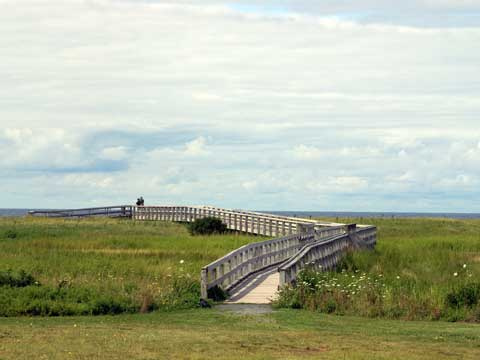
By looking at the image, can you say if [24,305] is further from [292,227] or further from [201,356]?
[292,227]

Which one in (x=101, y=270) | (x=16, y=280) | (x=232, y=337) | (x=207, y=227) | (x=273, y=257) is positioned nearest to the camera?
(x=232, y=337)

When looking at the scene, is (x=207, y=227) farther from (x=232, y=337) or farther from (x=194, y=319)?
(x=232, y=337)

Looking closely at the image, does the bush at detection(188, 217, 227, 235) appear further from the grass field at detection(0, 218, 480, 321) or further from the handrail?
the handrail

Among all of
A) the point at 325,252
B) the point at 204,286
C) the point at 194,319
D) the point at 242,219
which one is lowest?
the point at 194,319

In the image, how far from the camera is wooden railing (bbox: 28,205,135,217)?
87125 millimetres

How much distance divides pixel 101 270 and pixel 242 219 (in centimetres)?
3737

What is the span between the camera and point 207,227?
64625 millimetres

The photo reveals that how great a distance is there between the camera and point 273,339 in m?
17.5

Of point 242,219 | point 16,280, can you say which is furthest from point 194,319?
point 242,219

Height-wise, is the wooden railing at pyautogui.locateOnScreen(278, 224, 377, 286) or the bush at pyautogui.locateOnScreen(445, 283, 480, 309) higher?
the wooden railing at pyautogui.locateOnScreen(278, 224, 377, 286)

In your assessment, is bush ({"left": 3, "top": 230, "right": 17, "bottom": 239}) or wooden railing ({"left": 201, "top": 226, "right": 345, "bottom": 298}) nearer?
wooden railing ({"left": 201, "top": 226, "right": 345, "bottom": 298})

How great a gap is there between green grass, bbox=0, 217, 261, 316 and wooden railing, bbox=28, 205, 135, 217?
93.4 ft

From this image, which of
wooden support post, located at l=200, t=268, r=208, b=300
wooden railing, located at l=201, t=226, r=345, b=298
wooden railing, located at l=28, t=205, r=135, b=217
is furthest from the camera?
wooden railing, located at l=28, t=205, r=135, b=217

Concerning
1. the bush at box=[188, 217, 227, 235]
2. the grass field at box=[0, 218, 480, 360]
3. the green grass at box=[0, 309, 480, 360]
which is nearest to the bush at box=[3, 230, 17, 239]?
the bush at box=[188, 217, 227, 235]
